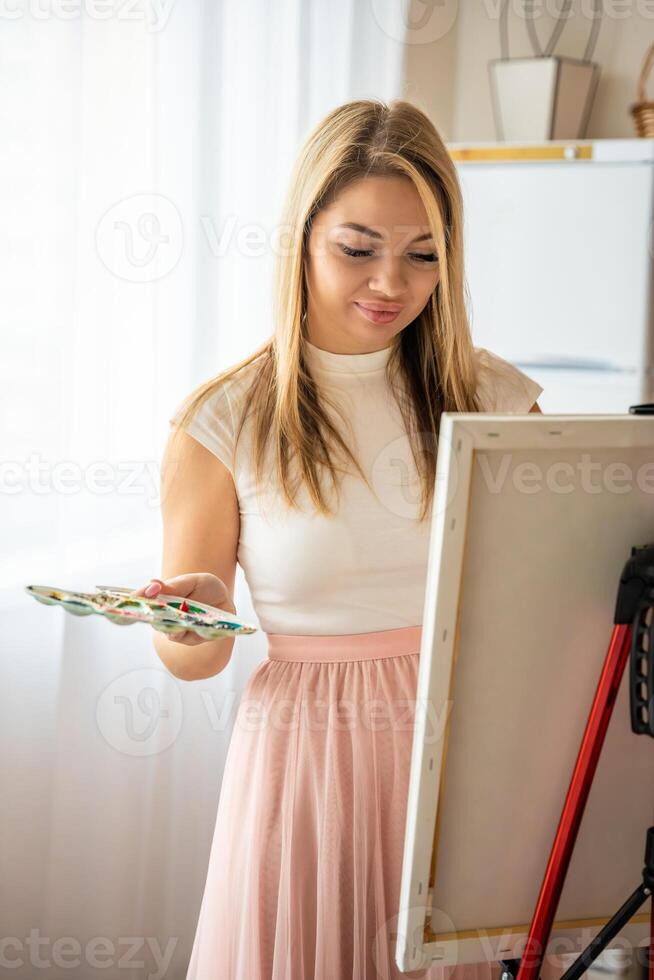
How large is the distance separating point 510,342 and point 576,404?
208 mm

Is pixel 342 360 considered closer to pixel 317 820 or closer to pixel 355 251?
pixel 355 251

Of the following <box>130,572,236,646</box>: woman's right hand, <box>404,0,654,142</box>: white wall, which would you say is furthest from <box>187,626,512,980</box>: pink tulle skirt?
<box>404,0,654,142</box>: white wall

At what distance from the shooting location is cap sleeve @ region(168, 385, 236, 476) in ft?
3.82

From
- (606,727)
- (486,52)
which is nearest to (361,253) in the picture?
(606,727)

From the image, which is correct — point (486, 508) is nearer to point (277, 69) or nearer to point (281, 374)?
point (281, 374)

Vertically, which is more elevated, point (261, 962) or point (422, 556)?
point (422, 556)

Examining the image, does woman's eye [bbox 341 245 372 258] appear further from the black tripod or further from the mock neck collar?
the black tripod

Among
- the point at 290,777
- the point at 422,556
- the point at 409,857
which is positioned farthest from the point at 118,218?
the point at 409,857

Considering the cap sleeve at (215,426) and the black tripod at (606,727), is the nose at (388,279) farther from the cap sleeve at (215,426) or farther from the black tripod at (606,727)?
the black tripod at (606,727)

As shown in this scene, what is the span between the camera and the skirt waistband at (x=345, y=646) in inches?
47.1

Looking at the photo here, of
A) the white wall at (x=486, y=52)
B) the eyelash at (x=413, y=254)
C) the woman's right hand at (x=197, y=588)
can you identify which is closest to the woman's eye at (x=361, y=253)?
the eyelash at (x=413, y=254)

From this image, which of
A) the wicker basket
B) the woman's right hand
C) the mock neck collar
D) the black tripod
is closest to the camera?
the black tripod

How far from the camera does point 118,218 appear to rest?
1662mm

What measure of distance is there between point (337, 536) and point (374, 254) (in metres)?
0.32
